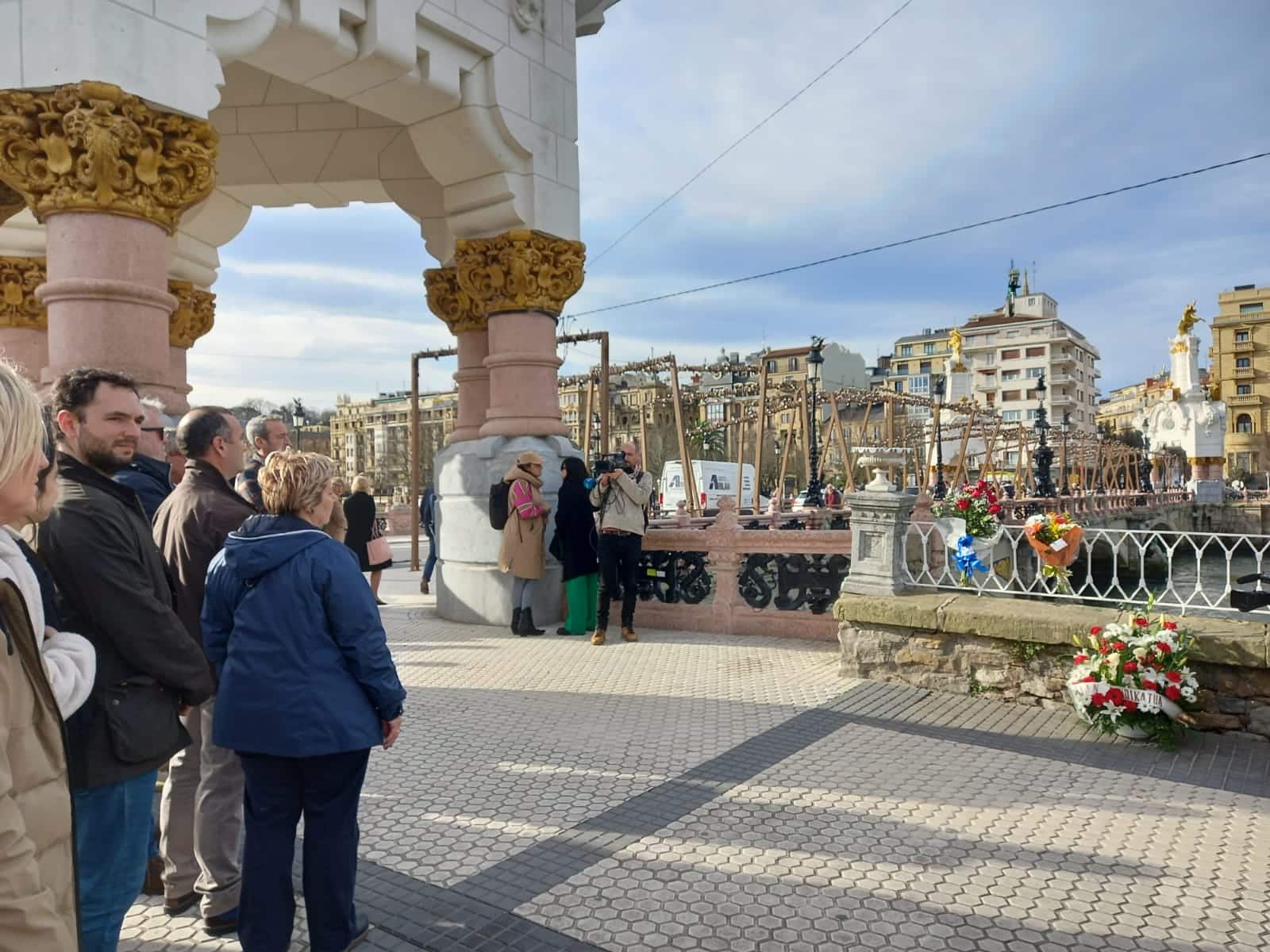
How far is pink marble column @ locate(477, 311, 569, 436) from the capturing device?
924cm

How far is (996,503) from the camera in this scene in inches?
281

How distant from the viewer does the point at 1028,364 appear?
92625mm

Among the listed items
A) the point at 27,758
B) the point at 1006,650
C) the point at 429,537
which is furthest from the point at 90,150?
the point at 429,537

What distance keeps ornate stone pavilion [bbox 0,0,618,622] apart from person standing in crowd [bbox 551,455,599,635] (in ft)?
2.05

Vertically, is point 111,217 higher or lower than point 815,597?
higher

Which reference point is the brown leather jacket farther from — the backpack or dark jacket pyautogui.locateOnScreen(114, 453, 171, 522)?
the backpack

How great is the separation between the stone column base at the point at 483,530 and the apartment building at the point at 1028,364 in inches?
3420

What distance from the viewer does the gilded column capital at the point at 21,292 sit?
851 cm

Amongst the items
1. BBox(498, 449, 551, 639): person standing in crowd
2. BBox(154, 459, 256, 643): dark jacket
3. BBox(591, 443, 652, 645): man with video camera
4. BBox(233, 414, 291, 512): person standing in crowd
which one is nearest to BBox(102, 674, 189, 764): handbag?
BBox(154, 459, 256, 643): dark jacket

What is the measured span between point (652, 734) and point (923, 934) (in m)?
2.51

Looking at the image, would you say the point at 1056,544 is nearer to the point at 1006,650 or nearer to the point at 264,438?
the point at 1006,650

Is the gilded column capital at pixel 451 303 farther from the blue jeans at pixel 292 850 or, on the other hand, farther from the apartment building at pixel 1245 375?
the apartment building at pixel 1245 375

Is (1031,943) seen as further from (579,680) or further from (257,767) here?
(579,680)

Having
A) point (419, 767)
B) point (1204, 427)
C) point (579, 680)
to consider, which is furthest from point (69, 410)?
point (1204, 427)
